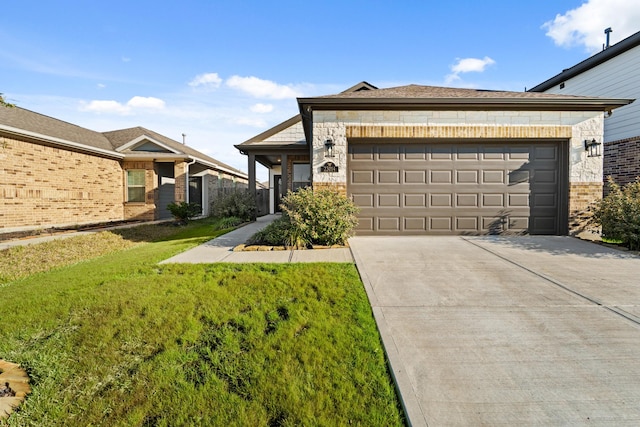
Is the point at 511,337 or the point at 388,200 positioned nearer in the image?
the point at 511,337

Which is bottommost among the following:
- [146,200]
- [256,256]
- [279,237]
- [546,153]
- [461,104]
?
[256,256]

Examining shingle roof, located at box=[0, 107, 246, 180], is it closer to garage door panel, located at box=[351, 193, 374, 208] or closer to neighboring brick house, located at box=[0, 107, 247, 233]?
neighboring brick house, located at box=[0, 107, 247, 233]

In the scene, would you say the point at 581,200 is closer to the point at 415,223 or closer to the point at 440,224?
the point at 440,224

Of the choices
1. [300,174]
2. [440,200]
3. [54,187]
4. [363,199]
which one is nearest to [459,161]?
[440,200]

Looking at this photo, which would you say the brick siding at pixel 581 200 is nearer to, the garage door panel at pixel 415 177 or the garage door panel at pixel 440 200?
the garage door panel at pixel 440 200

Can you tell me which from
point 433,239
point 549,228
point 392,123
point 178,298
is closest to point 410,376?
point 178,298

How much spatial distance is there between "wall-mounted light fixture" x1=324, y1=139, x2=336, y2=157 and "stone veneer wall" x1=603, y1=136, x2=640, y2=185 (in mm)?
10538

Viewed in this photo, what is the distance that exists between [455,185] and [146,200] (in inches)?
529

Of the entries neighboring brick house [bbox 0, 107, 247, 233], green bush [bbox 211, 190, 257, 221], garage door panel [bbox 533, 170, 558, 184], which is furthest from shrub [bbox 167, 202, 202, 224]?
garage door panel [bbox 533, 170, 558, 184]

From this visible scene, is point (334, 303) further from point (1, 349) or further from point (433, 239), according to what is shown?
point (433, 239)

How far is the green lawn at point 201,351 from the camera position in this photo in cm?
A: 195

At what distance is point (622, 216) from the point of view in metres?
6.05

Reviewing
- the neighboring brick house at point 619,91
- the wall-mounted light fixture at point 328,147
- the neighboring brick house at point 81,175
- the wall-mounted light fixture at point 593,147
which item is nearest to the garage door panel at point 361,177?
the wall-mounted light fixture at point 328,147

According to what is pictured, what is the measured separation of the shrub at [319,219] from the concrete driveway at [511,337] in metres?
1.43
